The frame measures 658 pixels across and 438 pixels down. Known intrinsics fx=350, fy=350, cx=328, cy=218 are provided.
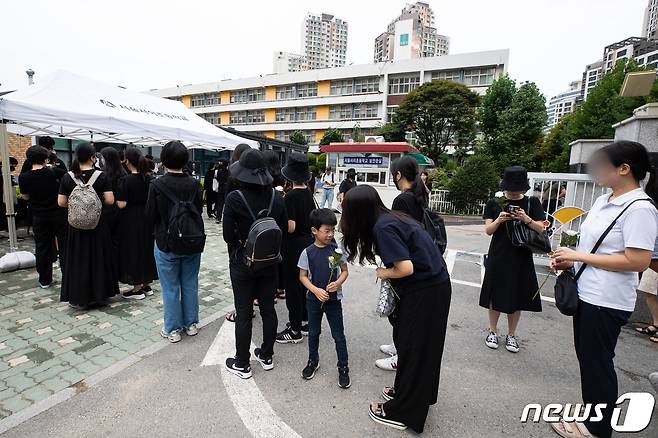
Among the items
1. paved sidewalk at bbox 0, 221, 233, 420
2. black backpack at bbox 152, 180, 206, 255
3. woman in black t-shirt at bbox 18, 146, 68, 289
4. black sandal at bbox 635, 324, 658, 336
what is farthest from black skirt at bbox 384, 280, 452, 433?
woman in black t-shirt at bbox 18, 146, 68, 289

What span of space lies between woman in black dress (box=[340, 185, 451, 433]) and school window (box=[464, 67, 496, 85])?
3763 centimetres

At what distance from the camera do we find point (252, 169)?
282 cm

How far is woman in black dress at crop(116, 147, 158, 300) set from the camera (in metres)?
4.26

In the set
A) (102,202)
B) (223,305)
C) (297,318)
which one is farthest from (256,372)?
(102,202)

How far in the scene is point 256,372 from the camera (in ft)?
9.84

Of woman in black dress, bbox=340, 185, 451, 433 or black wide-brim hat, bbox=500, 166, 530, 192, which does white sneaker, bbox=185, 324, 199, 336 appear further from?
black wide-brim hat, bbox=500, 166, 530, 192

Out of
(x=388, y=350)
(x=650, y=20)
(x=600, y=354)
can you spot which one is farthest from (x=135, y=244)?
(x=650, y=20)

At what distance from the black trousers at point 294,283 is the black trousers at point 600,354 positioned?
231 cm

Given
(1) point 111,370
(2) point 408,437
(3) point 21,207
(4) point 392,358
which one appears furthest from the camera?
(3) point 21,207

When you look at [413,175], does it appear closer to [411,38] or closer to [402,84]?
[402,84]

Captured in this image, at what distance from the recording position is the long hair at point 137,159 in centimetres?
420

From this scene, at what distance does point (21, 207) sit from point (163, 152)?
691cm

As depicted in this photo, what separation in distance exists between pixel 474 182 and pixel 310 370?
12612 mm

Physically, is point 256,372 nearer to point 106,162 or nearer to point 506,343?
point 506,343
